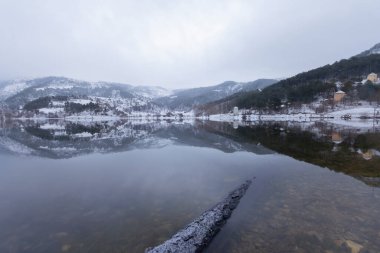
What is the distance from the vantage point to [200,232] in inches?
446

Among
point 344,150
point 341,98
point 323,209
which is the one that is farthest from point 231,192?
point 341,98

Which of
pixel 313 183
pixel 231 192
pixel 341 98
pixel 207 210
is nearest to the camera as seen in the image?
pixel 207 210

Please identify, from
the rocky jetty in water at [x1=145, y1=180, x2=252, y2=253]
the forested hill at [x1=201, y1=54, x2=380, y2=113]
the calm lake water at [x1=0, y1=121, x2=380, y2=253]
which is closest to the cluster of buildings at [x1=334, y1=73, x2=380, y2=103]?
the forested hill at [x1=201, y1=54, x2=380, y2=113]

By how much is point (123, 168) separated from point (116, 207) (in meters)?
11.1

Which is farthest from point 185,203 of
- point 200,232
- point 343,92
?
point 343,92

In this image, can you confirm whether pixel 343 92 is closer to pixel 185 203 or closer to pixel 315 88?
pixel 315 88

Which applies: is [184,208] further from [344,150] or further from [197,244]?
[344,150]

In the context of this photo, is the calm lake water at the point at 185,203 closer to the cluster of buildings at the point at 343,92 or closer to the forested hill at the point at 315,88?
the cluster of buildings at the point at 343,92

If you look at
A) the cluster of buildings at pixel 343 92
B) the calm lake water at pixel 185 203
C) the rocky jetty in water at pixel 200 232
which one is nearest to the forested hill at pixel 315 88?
the cluster of buildings at pixel 343 92

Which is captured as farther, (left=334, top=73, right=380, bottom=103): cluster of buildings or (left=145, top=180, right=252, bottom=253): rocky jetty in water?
(left=334, top=73, right=380, bottom=103): cluster of buildings

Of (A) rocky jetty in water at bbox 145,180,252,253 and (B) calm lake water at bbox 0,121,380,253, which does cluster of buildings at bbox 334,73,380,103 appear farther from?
(A) rocky jetty in water at bbox 145,180,252,253

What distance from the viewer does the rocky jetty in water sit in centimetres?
995

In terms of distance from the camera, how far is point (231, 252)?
403 inches

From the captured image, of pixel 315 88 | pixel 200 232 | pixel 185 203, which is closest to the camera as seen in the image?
pixel 200 232
